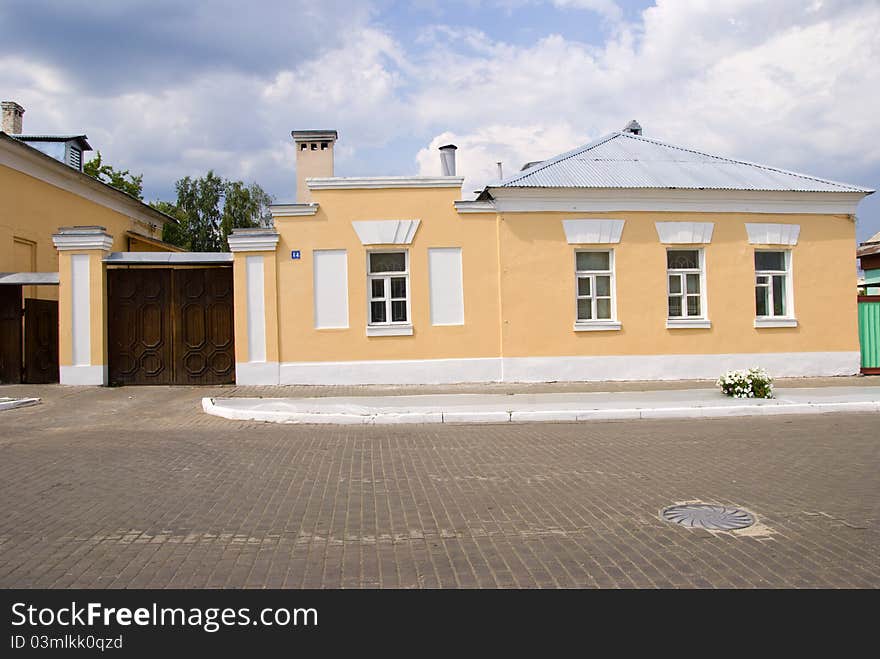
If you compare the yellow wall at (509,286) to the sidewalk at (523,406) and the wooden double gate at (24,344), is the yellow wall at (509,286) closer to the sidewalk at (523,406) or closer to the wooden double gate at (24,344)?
the sidewalk at (523,406)

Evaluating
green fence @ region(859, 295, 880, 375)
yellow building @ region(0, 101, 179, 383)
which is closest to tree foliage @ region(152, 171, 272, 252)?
yellow building @ region(0, 101, 179, 383)

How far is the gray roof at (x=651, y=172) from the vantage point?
16.0 metres

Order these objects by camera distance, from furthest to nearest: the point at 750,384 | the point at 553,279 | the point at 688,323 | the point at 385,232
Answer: the point at 688,323, the point at 553,279, the point at 385,232, the point at 750,384

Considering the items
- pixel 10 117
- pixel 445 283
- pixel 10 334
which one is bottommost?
→ pixel 10 334

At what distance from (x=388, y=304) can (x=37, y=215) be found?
35.5 feet

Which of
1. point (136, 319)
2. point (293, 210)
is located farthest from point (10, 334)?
point (293, 210)

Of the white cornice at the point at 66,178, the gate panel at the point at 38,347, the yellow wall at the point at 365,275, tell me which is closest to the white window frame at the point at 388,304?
the yellow wall at the point at 365,275

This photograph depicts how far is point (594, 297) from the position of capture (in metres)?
16.2

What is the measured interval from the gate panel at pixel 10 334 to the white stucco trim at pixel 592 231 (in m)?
12.7

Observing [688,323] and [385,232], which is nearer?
[385,232]

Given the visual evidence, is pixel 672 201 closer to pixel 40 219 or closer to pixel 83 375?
pixel 83 375
